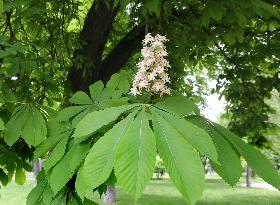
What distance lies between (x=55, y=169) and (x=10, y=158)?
168 cm

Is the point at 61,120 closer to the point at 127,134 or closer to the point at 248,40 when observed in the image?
the point at 127,134

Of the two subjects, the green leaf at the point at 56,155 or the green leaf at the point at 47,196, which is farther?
the green leaf at the point at 47,196

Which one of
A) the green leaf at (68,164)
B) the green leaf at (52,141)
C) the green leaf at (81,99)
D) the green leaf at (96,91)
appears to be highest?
the green leaf at (96,91)

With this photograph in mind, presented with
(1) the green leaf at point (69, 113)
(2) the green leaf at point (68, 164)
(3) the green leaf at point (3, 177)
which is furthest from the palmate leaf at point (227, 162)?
(3) the green leaf at point (3, 177)

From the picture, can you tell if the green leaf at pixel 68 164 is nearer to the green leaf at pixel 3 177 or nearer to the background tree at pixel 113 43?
the background tree at pixel 113 43

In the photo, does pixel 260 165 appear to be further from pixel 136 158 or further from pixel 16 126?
pixel 16 126

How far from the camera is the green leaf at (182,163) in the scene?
918mm

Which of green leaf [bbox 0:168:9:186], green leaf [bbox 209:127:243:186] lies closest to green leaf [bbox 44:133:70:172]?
green leaf [bbox 209:127:243:186]

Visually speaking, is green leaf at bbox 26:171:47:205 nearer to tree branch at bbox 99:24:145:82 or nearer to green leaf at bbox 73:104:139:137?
green leaf at bbox 73:104:139:137

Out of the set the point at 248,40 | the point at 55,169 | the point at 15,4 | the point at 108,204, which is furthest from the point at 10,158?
the point at 108,204

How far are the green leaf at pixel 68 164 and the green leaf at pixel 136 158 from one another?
33 cm

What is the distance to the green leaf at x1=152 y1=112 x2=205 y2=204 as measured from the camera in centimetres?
92

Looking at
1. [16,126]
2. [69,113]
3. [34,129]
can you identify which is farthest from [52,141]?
[16,126]

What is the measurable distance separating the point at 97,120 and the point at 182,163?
28 centimetres
